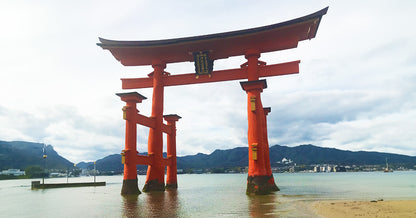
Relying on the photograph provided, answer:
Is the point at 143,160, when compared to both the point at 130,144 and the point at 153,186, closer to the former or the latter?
the point at 130,144

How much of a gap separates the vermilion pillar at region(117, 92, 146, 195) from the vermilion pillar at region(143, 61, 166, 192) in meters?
1.56

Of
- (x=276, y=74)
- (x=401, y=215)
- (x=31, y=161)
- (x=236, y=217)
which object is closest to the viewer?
(x=401, y=215)

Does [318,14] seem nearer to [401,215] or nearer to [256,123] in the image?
[256,123]

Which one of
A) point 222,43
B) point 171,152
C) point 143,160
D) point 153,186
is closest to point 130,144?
point 143,160

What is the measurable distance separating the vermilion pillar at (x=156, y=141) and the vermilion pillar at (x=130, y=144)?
61.4 inches

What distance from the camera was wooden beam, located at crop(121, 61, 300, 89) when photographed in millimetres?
18141

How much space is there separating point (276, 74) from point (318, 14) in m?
4.24

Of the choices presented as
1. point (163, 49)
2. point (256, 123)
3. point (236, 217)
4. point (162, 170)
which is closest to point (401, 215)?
point (236, 217)

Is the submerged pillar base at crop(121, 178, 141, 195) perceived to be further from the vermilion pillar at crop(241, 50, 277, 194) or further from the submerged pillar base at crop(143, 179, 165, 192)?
the vermilion pillar at crop(241, 50, 277, 194)

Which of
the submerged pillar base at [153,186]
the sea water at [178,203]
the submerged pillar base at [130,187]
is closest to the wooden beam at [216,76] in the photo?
the submerged pillar base at [153,186]

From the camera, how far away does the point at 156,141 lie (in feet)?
62.4

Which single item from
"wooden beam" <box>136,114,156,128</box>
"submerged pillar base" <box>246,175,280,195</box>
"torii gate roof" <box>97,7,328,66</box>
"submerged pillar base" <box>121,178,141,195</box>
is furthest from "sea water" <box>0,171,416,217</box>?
"torii gate roof" <box>97,7,328,66</box>

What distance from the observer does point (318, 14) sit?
15766 millimetres

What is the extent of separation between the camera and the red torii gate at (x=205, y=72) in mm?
16156
